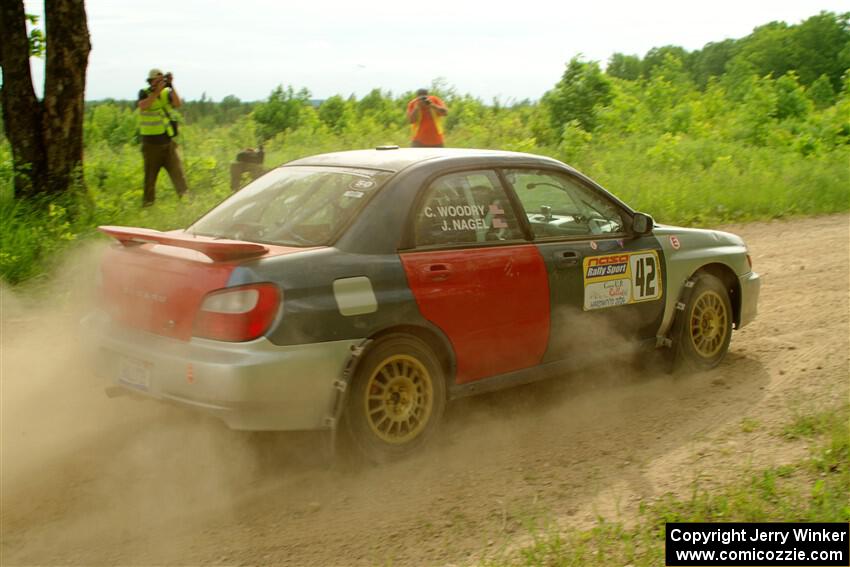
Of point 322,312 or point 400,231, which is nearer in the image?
point 322,312

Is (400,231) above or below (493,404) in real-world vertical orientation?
above

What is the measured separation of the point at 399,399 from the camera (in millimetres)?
4988

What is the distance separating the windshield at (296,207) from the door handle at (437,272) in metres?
0.49

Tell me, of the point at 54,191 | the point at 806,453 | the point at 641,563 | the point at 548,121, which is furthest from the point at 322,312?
the point at 548,121

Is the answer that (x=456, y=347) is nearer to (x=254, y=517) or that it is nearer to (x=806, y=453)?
(x=254, y=517)

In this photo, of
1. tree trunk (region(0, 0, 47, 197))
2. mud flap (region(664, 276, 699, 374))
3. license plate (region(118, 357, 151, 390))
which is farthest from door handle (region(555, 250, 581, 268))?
tree trunk (region(0, 0, 47, 197))

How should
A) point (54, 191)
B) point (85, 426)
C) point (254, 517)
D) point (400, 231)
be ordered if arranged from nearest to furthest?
point (254, 517) < point (400, 231) < point (85, 426) < point (54, 191)

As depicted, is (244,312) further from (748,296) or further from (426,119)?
(426,119)

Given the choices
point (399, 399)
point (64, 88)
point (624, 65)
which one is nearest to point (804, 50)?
point (624, 65)

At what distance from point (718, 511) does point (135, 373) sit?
2.89 meters

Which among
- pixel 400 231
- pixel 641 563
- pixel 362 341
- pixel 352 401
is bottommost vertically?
pixel 641 563

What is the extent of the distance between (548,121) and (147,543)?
23255 millimetres

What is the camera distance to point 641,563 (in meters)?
3.90

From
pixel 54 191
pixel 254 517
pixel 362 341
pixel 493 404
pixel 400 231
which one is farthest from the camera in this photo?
pixel 54 191
